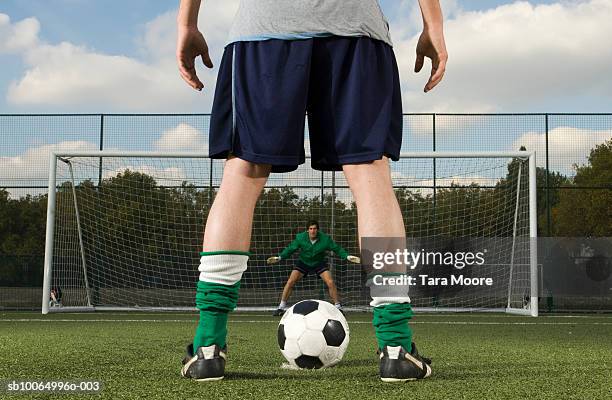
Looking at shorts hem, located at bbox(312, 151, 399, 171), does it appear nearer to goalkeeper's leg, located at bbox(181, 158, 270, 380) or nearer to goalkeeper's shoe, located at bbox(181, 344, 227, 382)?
goalkeeper's leg, located at bbox(181, 158, 270, 380)

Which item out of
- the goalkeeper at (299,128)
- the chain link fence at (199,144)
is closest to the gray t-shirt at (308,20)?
the goalkeeper at (299,128)

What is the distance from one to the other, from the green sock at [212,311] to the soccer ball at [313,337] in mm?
652

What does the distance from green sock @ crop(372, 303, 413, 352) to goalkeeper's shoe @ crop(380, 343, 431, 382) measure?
0.06 feet

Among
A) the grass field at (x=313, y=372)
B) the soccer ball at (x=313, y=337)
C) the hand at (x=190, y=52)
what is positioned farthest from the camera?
the soccer ball at (x=313, y=337)

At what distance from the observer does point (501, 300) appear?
1044 centimetres

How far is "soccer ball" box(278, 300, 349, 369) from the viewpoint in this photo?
2.70 m

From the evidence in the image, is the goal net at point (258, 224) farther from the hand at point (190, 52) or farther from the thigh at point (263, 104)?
the thigh at point (263, 104)

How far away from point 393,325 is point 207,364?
1.85ft

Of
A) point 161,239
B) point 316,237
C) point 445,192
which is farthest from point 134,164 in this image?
point 445,192

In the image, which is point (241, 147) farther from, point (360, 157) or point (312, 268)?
point (312, 268)

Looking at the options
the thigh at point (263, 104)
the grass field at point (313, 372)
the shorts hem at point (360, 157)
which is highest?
the thigh at point (263, 104)

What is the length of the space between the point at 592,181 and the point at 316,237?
22.2ft

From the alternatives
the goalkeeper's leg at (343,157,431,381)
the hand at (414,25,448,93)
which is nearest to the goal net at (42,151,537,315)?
the hand at (414,25,448,93)

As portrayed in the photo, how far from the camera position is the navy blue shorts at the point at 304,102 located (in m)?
2.09
